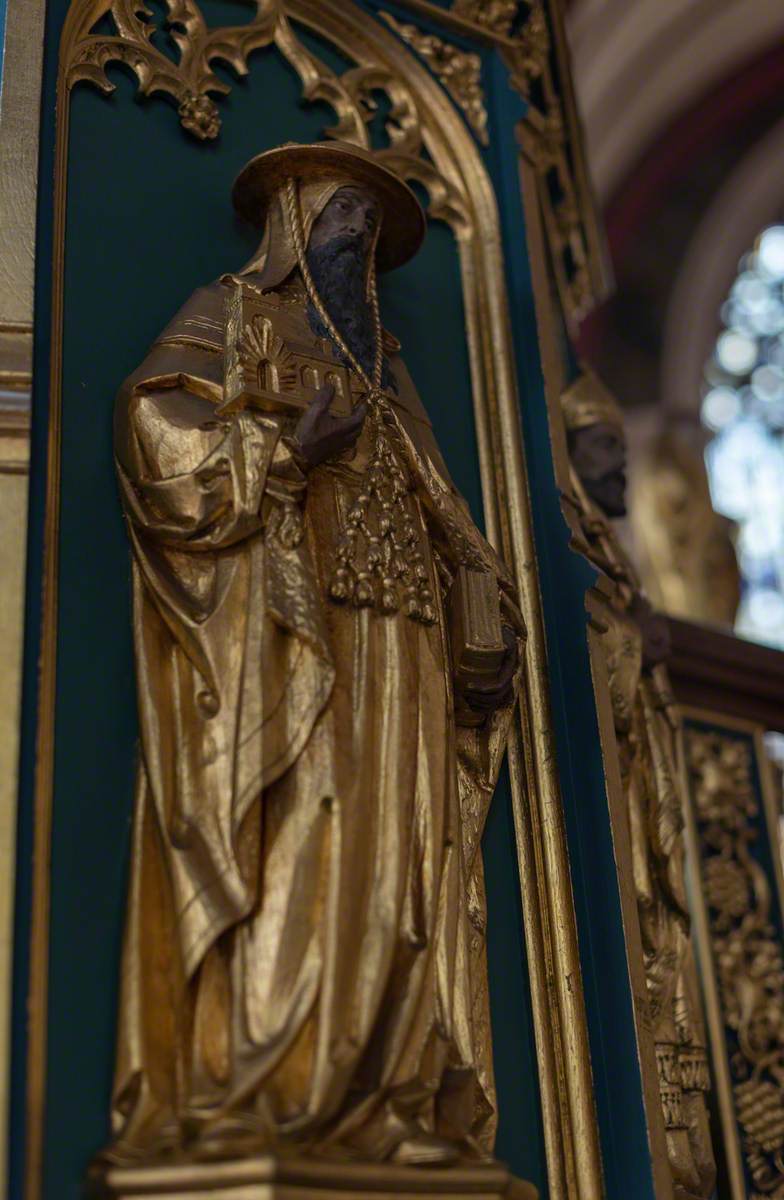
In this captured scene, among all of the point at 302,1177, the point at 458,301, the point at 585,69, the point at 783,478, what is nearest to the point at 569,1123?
the point at 302,1177

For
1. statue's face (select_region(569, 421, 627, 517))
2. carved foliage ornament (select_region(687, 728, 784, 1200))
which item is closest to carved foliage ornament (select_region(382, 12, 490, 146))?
statue's face (select_region(569, 421, 627, 517))

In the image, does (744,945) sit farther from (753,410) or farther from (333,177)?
(753,410)

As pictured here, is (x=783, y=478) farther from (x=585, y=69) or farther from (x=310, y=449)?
(x=310, y=449)

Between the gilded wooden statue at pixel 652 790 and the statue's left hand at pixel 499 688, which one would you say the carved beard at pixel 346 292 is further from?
the gilded wooden statue at pixel 652 790

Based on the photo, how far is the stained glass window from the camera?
8070mm

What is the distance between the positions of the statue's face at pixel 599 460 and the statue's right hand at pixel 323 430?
111 centimetres

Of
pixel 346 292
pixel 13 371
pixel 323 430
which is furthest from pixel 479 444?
pixel 13 371

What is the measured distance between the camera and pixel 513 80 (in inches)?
149

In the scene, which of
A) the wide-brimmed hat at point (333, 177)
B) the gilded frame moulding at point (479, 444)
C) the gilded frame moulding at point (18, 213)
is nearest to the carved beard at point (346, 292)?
the wide-brimmed hat at point (333, 177)

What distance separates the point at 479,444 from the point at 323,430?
0.72 metres

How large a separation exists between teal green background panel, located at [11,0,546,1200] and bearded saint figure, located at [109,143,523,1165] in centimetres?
5

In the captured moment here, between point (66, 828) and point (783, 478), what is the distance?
6.42 m

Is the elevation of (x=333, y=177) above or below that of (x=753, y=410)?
below

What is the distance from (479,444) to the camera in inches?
128
